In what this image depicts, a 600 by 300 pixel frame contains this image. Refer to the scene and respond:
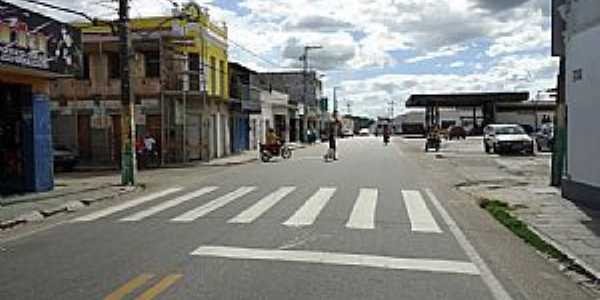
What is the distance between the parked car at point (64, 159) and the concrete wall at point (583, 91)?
904 inches

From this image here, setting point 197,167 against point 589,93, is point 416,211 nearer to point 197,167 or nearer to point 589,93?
point 589,93

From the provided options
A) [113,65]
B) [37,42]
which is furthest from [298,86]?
[37,42]

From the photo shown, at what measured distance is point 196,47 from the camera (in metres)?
35.6

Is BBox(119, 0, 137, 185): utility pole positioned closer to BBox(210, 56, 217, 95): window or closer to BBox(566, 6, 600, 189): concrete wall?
BBox(566, 6, 600, 189): concrete wall

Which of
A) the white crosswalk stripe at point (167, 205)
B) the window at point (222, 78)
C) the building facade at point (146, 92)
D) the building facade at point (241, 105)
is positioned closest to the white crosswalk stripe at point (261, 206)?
the white crosswalk stripe at point (167, 205)

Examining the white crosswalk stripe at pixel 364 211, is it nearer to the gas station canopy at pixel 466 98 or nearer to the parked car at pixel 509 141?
the parked car at pixel 509 141

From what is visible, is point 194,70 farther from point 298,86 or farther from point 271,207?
point 298,86

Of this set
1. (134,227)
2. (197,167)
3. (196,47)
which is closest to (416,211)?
(134,227)

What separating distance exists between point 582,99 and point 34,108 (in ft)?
47.4

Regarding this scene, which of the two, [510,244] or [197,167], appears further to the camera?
[197,167]

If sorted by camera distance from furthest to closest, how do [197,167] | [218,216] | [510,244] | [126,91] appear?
[197,167] → [126,91] → [218,216] → [510,244]

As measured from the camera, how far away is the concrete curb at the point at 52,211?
44.2 feet

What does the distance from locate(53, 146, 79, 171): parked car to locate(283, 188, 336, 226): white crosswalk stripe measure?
16.9 meters

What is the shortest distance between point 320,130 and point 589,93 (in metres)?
84.1
